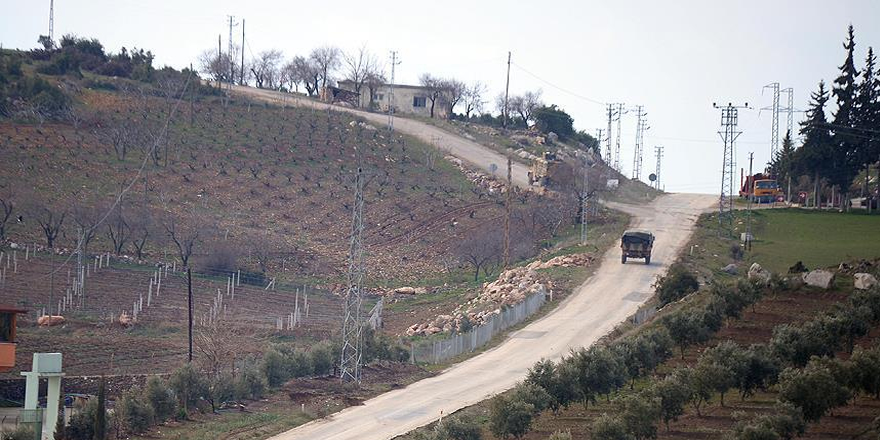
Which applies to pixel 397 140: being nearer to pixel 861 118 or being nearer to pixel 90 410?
pixel 861 118

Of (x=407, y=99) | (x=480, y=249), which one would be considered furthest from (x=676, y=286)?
(x=407, y=99)

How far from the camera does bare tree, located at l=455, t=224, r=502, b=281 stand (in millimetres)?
67438

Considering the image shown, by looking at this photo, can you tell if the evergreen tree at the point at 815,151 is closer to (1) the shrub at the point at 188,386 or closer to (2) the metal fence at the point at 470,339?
(2) the metal fence at the point at 470,339

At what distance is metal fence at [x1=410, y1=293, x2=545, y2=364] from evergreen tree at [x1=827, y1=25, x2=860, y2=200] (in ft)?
124

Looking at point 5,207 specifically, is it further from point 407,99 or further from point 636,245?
point 407,99

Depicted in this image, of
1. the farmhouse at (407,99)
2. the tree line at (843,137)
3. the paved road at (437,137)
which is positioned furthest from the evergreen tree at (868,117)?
the farmhouse at (407,99)

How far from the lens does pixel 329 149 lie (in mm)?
90750

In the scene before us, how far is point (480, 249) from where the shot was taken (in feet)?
227

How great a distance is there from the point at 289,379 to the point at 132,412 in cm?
839

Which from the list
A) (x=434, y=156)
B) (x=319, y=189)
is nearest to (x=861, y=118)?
(x=434, y=156)

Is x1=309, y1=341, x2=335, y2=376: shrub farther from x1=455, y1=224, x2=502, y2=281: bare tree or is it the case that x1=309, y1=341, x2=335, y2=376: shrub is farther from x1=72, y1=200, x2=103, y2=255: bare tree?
x1=455, y1=224, x2=502, y2=281: bare tree

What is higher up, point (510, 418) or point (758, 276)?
point (758, 276)

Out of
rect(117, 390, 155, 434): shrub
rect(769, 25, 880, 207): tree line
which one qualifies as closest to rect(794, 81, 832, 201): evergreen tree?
rect(769, 25, 880, 207): tree line

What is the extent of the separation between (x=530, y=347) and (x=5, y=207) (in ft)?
107
